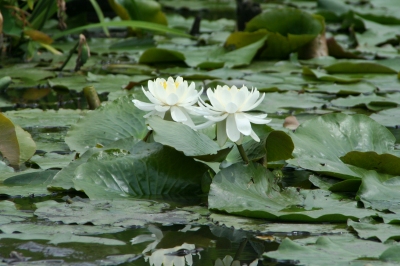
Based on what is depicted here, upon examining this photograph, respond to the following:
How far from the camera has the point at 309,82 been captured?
3457 millimetres

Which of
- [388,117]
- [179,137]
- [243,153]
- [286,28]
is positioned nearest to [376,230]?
[243,153]

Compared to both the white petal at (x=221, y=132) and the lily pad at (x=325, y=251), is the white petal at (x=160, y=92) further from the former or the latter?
the lily pad at (x=325, y=251)

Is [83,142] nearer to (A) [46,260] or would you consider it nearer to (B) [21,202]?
(B) [21,202]

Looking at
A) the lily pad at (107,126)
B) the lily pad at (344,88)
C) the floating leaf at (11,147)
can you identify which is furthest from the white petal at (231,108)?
the lily pad at (344,88)

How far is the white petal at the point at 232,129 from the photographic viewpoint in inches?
60.4

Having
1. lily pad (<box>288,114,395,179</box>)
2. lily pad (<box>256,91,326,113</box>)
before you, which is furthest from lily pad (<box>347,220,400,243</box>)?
lily pad (<box>256,91,326,113</box>)

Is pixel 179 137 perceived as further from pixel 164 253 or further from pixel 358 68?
pixel 358 68

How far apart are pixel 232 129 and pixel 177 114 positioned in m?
0.20

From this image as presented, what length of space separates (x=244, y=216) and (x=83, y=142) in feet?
2.18

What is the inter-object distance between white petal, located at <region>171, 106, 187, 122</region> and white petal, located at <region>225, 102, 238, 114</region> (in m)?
0.19

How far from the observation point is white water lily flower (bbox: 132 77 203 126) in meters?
1.65

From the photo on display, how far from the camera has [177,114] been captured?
A: 66.5 inches

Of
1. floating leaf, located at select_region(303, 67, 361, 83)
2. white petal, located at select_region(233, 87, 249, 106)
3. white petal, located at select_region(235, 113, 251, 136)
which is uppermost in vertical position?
white petal, located at select_region(233, 87, 249, 106)

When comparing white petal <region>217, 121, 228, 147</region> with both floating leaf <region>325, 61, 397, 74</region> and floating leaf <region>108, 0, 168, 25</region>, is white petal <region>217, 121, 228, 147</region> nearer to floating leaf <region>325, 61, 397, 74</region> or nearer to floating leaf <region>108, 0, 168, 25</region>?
floating leaf <region>325, 61, 397, 74</region>
